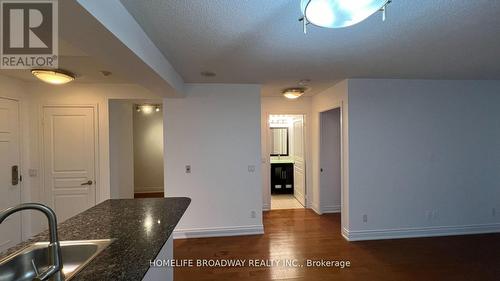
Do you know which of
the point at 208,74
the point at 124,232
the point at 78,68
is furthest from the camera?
the point at 208,74

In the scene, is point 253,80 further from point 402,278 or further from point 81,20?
point 402,278

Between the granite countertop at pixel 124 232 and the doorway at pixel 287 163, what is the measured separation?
3384 mm

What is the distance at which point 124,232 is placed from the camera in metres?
1.47

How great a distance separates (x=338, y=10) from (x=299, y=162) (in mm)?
4382

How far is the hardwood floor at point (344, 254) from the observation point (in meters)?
2.49

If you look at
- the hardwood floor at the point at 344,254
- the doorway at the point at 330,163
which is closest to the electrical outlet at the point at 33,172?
the hardwood floor at the point at 344,254

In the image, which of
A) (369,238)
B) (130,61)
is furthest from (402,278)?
(130,61)

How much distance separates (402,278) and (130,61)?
3.45 meters

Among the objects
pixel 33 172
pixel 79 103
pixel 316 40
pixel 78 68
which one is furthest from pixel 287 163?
pixel 33 172

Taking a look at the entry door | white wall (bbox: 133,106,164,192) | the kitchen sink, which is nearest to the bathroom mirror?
white wall (bbox: 133,106,164,192)

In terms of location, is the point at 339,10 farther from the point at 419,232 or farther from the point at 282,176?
the point at 282,176

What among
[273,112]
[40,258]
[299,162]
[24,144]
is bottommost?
[40,258]

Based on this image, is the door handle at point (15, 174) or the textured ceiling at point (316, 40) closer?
the textured ceiling at point (316, 40)

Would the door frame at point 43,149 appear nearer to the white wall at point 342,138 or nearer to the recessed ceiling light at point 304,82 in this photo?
the recessed ceiling light at point 304,82
